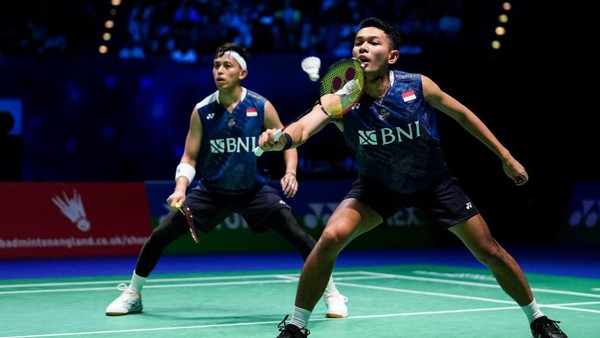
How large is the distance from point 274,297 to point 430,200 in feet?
10.6

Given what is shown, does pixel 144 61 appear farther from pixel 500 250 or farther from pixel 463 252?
pixel 500 250

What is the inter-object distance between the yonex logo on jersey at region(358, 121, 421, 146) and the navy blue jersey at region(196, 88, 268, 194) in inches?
75.3

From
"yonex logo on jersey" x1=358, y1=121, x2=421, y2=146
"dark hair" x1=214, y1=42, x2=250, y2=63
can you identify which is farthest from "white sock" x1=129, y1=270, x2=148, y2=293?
"yonex logo on jersey" x1=358, y1=121, x2=421, y2=146

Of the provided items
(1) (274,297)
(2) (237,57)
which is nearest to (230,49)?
(2) (237,57)

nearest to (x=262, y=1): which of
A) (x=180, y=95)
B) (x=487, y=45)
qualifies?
(x=180, y=95)

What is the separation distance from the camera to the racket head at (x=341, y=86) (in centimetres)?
528

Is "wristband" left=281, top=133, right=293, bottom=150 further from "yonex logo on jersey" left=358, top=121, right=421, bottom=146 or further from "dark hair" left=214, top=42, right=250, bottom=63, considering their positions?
"dark hair" left=214, top=42, right=250, bottom=63

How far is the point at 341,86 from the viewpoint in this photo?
533cm

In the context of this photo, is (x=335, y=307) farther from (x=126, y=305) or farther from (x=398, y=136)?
(x=398, y=136)

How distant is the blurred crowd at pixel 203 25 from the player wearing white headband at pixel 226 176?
31.1 ft

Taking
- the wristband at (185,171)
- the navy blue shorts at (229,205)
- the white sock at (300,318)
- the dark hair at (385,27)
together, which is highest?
the dark hair at (385,27)

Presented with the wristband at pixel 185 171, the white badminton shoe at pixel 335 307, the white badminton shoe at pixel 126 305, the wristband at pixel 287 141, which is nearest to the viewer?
the wristband at pixel 287 141

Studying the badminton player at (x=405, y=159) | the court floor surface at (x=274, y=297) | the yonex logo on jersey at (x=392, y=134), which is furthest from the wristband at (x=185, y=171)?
the yonex logo on jersey at (x=392, y=134)

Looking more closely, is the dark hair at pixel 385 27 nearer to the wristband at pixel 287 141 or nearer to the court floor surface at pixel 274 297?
the wristband at pixel 287 141
